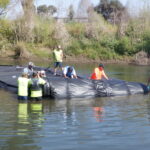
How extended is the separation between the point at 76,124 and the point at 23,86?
4.12 m

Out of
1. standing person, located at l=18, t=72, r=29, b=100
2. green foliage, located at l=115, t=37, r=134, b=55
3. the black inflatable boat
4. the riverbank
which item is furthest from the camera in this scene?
green foliage, located at l=115, t=37, r=134, b=55

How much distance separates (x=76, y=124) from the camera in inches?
483

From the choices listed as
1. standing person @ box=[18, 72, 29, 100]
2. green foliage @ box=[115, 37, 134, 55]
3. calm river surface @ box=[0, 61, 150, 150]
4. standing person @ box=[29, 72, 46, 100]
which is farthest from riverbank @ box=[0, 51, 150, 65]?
standing person @ box=[18, 72, 29, 100]

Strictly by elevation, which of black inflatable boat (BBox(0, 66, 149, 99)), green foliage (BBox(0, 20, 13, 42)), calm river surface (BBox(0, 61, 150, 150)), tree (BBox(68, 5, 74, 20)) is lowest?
calm river surface (BBox(0, 61, 150, 150))

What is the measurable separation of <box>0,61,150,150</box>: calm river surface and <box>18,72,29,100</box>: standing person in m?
0.32

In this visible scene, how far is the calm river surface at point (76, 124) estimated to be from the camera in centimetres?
1007

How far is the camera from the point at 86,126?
12000mm

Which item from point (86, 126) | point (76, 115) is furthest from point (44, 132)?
point (76, 115)

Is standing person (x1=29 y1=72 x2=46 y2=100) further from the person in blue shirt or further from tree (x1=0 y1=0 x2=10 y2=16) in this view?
tree (x1=0 y1=0 x2=10 y2=16)

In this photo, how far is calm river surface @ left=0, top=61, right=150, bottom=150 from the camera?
33.0 feet

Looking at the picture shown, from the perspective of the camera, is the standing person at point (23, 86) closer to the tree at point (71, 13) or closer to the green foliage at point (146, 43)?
the green foliage at point (146, 43)

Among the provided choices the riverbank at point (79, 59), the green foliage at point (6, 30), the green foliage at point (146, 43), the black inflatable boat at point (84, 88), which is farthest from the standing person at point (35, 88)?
the green foliage at point (6, 30)

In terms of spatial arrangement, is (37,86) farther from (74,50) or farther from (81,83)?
(74,50)

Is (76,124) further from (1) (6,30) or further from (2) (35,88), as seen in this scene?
(1) (6,30)
